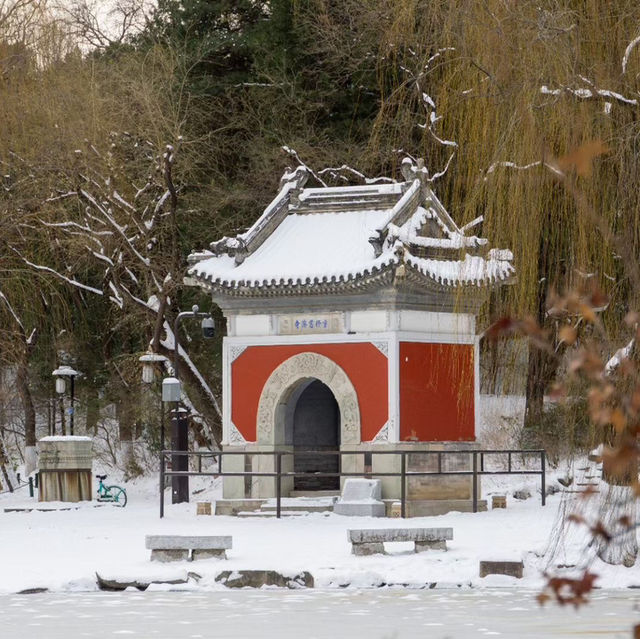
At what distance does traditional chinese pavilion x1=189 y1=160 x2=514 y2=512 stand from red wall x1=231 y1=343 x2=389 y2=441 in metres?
0.02

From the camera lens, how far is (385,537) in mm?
15656

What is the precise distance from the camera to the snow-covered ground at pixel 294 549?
14242 mm

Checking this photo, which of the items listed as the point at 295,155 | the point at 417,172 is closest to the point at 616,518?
the point at 417,172

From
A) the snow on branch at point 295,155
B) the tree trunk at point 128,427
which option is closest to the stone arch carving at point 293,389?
the snow on branch at point 295,155

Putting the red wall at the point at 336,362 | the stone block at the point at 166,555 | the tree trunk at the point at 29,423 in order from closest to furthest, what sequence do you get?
the stone block at the point at 166,555 < the red wall at the point at 336,362 < the tree trunk at the point at 29,423

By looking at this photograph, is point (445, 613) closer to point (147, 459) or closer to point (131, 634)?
point (131, 634)

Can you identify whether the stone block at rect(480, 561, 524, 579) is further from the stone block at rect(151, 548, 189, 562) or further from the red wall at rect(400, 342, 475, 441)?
the red wall at rect(400, 342, 475, 441)

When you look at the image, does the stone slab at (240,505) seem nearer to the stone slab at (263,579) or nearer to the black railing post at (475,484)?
the black railing post at (475,484)

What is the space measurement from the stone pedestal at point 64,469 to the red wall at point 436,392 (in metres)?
6.12

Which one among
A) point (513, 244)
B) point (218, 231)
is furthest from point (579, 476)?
point (513, 244)

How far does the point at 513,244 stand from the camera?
13.6 m

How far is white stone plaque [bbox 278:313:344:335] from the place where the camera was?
22984 mm

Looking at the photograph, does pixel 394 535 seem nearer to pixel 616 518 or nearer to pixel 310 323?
pixel 616 518

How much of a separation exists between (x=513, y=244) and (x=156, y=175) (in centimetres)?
1674
